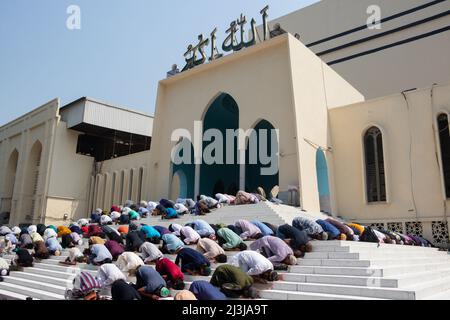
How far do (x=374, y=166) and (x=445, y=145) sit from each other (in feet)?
7.31

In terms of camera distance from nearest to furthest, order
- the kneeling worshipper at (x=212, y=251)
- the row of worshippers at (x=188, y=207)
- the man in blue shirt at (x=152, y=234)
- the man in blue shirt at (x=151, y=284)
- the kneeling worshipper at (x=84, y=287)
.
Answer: the man in blue shirt at (x=151, y=284)
the kneeling worshipper at (x=84, y=287)
the kneeling worshipper at (x=212, y=251)
the man in blue shirt at (x=152, y=234)
the row of worshippers at (x=188, y=207)

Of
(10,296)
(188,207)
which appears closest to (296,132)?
(188,207)

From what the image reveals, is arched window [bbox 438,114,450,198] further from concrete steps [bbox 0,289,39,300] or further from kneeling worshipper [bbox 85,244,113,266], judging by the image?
concrete steps [bbox 0,289,39,300]

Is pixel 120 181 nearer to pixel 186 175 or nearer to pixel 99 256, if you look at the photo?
pixel 186 175

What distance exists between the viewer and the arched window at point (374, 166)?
12602 mm

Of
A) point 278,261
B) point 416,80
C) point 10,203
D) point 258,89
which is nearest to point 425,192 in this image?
point 258,89

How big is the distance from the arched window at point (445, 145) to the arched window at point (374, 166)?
5.90 ft

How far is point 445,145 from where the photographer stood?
1150cm

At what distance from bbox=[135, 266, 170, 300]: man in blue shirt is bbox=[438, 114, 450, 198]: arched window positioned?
961 centimetres

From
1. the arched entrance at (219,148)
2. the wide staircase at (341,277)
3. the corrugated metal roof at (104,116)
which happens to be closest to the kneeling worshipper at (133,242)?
the wide staircase at (341,277)

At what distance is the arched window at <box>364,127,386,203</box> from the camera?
12602 mm

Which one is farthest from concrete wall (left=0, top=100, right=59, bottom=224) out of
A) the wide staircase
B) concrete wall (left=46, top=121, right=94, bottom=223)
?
the wide staircase

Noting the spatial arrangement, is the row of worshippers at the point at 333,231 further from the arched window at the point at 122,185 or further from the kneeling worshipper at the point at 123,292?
the arched window at the point at 122,185

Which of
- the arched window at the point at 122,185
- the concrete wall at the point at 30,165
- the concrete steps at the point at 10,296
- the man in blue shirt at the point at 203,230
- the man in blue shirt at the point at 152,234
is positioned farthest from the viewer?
the concrete wall at the point at 30,165
